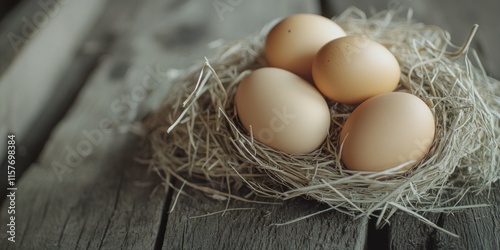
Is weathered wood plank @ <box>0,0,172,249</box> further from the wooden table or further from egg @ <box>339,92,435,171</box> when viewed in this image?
egg @ <box>339,92,435,171</box>

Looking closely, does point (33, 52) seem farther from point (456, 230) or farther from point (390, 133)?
point (456, 230)

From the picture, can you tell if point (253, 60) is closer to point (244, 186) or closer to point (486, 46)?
point (244, 186)

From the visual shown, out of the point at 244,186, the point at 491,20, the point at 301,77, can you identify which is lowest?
the point at 491,20

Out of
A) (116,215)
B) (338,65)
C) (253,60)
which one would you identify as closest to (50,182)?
(116,215)

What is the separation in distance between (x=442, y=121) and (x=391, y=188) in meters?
0.15

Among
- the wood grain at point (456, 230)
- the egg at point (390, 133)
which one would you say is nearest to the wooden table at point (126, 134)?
the wood grain at point (456, 230)

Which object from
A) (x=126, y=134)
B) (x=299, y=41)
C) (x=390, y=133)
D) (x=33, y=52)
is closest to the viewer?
(x=390, y=133)

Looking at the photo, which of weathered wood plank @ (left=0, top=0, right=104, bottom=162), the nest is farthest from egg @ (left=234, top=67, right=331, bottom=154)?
weathered wood plank @ (left=0, top=0, right=104, bottom=162)

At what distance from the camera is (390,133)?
79 centimetres

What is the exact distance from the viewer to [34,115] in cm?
127

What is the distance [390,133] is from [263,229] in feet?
0.80

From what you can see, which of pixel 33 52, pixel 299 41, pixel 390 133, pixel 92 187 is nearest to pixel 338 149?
pixel 390 133

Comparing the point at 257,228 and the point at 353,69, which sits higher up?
Answer: the point at 353,69

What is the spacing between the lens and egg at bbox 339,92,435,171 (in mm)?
787
